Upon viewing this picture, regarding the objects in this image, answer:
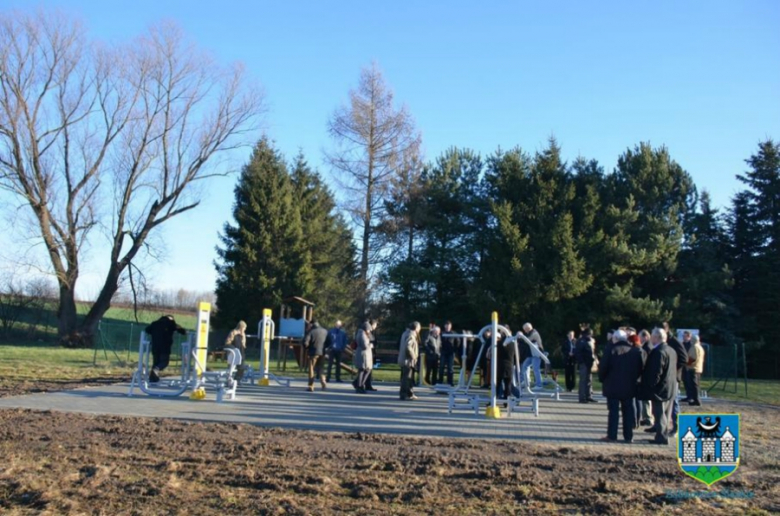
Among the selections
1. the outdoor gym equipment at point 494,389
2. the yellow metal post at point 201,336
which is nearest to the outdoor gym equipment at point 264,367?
the yellow metal post at point 201,336

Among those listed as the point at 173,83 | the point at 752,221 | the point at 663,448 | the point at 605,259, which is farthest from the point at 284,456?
the point at 752,221

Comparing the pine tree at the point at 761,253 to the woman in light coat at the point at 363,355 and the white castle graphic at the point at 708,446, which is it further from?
the white castle graphic at the point at 708,446

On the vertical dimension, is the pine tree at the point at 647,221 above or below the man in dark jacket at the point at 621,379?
above

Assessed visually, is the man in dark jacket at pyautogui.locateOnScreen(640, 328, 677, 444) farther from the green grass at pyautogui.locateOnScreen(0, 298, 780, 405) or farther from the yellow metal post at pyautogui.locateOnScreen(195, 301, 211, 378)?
the green grass at pyautogui.locateOnScreen(0, 298, 780, 405)

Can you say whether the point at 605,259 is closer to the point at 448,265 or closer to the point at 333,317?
the point at 448,265

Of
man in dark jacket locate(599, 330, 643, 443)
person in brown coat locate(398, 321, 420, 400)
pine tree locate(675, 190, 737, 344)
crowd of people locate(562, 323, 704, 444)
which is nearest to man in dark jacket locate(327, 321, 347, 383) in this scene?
person in brown coat locate(398, 321, 420, 400)

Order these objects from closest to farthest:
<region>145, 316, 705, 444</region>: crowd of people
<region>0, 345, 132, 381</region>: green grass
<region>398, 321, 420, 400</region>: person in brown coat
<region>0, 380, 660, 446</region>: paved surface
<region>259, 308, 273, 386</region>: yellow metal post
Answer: <region>145, 316, 705, 444</region>: crowd of people → <region>0, 380, 660, 446</region>: paved surface → <region>398, 321, 420, 400</region>: person in brown coat → <region>259, 308, 273, 386</region>: yellow metal post → <region>0, 345, 132, 381</region>: green grass

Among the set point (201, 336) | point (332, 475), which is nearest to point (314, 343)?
point (201, 336)

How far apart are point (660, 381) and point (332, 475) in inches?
216

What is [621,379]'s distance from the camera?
10797 millimetres

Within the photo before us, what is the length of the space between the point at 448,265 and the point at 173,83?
1792 centimetres

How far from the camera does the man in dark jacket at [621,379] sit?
10.8 m

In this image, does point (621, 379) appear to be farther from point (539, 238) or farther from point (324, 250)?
point (324, 250)

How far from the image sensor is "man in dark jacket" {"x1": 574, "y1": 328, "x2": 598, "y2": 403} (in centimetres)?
1698
